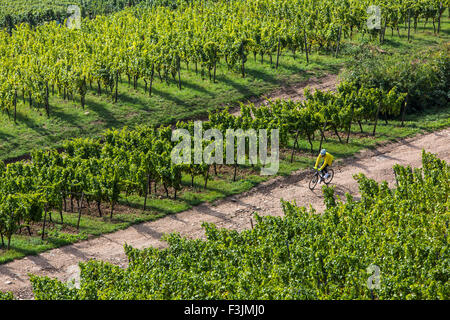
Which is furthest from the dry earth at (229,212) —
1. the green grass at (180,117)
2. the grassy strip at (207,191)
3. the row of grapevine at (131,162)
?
the row of grapevine at (131,162)

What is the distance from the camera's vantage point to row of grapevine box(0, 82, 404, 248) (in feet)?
98.0

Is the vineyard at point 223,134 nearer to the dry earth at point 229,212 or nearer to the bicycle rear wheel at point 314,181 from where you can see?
the dry earth at point 229,212

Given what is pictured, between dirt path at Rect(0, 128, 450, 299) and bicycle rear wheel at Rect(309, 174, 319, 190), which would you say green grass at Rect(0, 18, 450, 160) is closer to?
dirt path at Rect(0, 128, 450, 299)

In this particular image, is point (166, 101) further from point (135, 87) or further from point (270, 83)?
point (270, 83)

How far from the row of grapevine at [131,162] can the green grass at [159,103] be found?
209 inches

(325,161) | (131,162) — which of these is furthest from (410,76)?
(131,162)

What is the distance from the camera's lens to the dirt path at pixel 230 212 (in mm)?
26938

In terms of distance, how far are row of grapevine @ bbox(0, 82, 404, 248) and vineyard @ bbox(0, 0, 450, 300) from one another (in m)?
0.09

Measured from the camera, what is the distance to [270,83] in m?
46.4

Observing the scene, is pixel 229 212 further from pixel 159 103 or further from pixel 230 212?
pixel 159 103

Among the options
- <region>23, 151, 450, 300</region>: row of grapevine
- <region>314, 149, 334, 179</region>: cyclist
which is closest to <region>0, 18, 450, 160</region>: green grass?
<region>314, 149, 334, 179</region>: cyclist

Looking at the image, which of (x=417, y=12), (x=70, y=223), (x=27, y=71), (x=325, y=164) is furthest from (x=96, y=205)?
(x=417, y=12)

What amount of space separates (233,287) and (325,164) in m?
12.0

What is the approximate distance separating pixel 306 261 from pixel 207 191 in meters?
11.4
